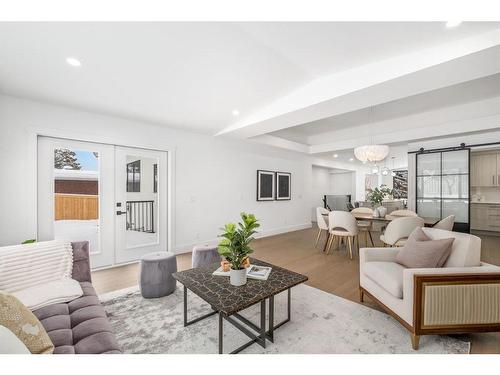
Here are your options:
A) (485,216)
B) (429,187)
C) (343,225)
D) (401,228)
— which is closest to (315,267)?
(343,225)

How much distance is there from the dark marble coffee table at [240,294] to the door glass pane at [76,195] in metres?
2.29

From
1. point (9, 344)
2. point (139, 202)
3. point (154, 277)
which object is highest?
point (139, 202)

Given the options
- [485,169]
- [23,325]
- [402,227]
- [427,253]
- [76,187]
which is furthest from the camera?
[485,169]

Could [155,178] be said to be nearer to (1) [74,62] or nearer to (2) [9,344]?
(1) [74,62]

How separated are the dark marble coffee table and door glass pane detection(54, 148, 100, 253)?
2.29m

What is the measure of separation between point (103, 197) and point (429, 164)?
7.25 meters

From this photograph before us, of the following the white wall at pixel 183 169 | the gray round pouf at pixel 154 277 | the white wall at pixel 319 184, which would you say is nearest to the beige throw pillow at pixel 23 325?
the gray round pouf at pixel 154 277

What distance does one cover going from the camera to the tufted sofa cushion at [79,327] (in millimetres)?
1156

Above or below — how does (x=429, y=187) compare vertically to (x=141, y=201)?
above

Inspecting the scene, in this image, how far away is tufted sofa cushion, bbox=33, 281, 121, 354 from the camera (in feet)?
3.79

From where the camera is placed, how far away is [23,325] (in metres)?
1.07

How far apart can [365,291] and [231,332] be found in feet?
4.74

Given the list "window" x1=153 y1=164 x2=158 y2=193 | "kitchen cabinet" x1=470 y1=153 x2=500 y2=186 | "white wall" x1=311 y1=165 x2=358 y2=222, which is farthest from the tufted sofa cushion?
"white wall" x1=311 y1=165 x2=358 y2=222

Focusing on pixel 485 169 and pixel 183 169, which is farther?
pixel 485 169
